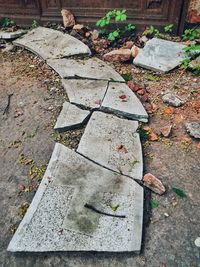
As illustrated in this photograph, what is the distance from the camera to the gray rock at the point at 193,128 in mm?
2440

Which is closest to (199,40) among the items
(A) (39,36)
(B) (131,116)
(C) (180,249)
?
(B) (131,116)

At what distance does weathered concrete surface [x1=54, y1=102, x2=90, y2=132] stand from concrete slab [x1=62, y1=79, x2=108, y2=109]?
10cm

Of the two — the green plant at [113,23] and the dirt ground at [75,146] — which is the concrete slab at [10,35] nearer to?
the dirt ground at [75,146]

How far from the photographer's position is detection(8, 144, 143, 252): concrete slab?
173 cm

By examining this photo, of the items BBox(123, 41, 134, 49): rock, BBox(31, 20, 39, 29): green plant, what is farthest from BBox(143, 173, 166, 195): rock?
BBox(31, 20, 39, 29): green plant

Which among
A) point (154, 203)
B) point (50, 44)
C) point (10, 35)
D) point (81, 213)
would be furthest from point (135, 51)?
point (81, 213)

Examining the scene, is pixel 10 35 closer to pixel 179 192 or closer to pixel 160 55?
pixel 160 55

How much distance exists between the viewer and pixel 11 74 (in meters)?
3.38

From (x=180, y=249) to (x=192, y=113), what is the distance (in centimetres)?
140

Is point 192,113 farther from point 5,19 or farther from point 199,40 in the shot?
point 5,19

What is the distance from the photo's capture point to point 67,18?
12.7 feet

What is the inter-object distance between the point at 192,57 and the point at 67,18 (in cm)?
182

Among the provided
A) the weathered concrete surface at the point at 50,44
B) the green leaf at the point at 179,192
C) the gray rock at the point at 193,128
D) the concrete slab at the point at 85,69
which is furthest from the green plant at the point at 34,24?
the green leaf at the point at 179,192

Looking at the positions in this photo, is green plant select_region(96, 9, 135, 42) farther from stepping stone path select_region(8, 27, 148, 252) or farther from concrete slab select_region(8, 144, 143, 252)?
concrete slab select_region(8, 144, 143, 252)
